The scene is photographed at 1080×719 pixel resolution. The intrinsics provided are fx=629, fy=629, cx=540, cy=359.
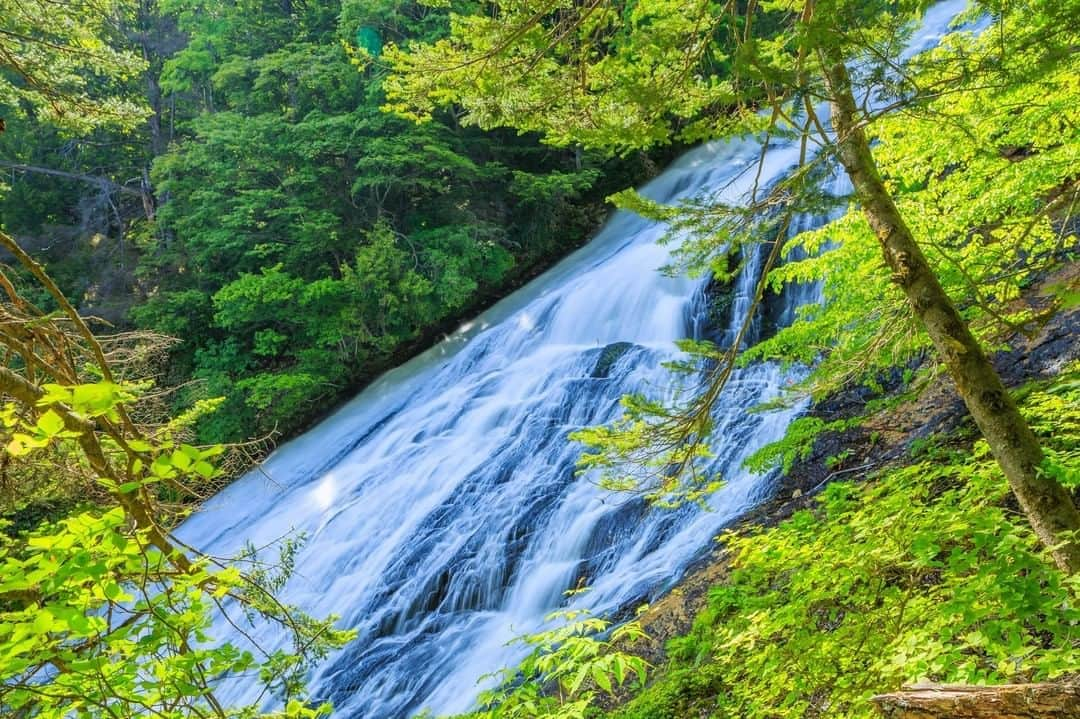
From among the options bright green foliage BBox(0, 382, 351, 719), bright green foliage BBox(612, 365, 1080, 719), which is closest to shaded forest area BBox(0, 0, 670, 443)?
bright green foliage BBox(612, 365, 1080, 719)

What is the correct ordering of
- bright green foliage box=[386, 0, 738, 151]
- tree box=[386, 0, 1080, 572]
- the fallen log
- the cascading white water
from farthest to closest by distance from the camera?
1. the cascading white water
2. bright green foliage box=[386, 0, 738, 151]
3. tree box=[386, 0, 1080, 572]
4. the fallen log

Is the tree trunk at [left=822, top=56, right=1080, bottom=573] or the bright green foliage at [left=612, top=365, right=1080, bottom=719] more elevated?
the tree trunk at [left=822, top=56, right=1080, bottom=573]

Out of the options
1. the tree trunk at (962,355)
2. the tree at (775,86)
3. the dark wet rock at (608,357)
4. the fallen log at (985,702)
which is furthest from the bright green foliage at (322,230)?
the fallen log at (985,702)

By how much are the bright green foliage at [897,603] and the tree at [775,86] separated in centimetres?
25

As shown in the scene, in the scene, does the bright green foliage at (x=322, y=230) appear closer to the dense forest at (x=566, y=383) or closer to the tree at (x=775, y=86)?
the dense forest at (x=566, y=383)

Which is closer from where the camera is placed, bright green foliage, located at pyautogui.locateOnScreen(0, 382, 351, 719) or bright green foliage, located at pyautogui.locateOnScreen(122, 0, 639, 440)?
bright green foliage, located at pyautogui.locateOnScreen(0, 382, 351, 719)

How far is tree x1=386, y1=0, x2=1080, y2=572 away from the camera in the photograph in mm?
2203

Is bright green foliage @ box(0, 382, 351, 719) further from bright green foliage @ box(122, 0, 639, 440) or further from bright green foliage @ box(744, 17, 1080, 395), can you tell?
bright green foliage @ box(122, 0, 639, 440)

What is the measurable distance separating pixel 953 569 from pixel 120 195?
937 inches

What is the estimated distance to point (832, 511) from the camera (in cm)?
332

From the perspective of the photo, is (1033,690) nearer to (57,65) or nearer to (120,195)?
(57,65)

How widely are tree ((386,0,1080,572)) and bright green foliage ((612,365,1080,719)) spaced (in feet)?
0.83

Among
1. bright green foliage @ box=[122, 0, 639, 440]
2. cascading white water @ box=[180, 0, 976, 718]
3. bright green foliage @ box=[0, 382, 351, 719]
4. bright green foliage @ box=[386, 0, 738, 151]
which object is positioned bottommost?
cascading white water @ box=[180, 0, 976, 718]

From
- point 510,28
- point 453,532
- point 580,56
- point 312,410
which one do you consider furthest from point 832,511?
point 312,410
